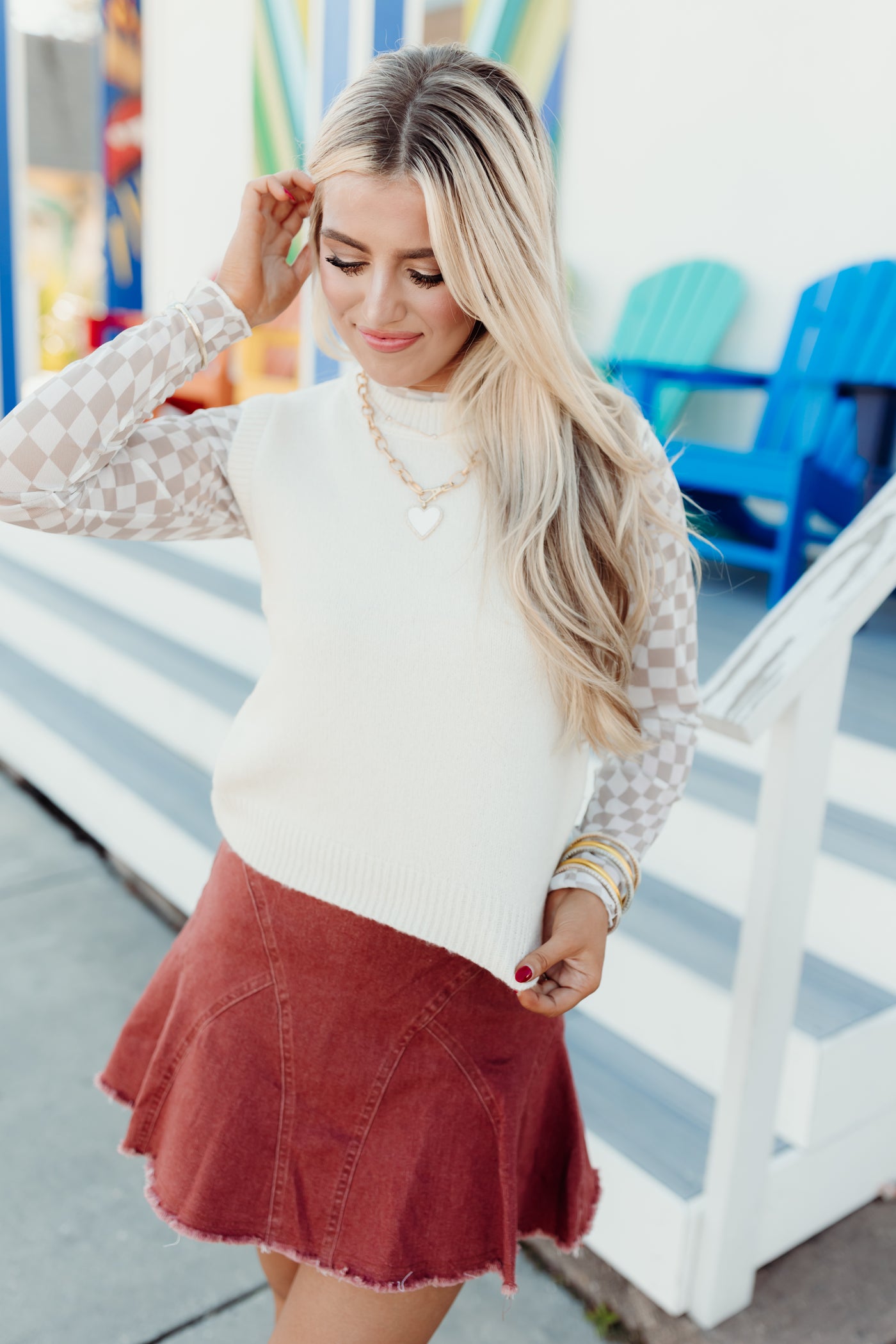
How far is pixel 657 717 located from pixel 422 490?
0.34 meters

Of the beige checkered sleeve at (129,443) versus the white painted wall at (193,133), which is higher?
the white painted wall at (193,133)

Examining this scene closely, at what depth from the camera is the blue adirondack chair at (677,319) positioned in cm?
411

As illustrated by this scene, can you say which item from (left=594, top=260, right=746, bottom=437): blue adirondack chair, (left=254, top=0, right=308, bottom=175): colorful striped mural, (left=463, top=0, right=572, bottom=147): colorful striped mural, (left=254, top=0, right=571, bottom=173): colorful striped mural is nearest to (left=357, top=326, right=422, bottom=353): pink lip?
(left=594, top=260, right=746, bottom=437): blue adirondack chair

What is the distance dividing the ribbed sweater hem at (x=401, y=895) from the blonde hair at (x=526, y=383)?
180 mm

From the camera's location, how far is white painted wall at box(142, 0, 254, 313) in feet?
19.4

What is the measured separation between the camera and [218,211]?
6.22 metres

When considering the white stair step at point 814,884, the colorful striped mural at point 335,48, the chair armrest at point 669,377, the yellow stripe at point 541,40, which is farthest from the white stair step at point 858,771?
the yellow stripe at point 541,40

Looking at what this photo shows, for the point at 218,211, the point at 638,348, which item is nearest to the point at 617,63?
the point at 638,348

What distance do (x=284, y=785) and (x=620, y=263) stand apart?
13.3 ft

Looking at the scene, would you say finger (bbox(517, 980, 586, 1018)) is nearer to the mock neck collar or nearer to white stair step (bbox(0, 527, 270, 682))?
the mock neck collar

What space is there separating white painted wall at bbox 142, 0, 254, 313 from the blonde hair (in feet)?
17.5

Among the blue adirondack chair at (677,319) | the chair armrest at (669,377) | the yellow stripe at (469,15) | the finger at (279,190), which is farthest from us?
the yellow stripe at (469,15)

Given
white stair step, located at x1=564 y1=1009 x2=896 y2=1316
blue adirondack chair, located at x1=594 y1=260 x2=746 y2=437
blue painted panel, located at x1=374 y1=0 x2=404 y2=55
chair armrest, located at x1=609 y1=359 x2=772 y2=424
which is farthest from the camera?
blue adirondack chair, located at x1=594 y1=260 x2=746 y2=437

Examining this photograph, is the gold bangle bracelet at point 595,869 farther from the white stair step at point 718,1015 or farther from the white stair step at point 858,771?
the white stair step at point 858,771
